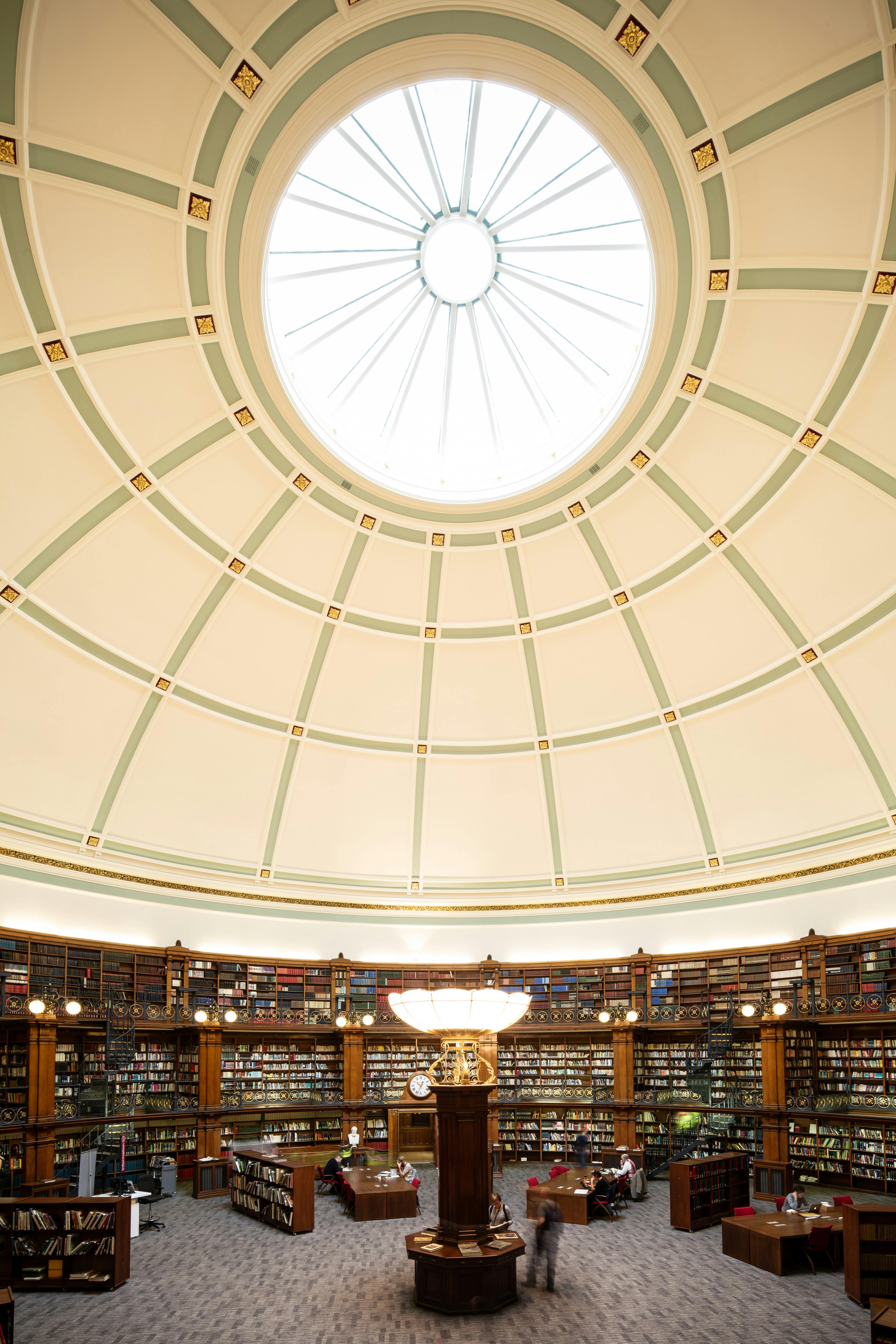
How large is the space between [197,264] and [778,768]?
15623 mm

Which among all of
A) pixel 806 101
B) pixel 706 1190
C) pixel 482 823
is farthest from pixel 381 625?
pixel 706 1190

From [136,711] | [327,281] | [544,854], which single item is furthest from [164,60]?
[544,854]

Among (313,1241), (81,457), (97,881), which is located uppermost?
(81,457)

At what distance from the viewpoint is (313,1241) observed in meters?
13.5

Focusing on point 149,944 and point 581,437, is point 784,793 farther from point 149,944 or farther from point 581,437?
point 149,944

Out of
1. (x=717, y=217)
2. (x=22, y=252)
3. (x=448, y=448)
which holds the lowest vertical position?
(x=22, y=252)

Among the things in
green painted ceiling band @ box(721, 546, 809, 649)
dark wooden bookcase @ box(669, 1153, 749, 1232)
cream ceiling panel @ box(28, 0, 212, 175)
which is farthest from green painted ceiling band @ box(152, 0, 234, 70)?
dark wooden bookcase @ box(669, 1153, 749, 1232)

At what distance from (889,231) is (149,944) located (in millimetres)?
19504

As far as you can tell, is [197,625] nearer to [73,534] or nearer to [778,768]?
[73,534]

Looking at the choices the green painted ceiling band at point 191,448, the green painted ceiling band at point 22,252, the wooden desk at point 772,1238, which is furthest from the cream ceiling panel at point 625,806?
the green painted ceiling band at point 22,252

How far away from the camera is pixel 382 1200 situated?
48.2ft

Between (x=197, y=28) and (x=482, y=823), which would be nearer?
(x=197, y=28)

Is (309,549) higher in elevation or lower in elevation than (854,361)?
lower

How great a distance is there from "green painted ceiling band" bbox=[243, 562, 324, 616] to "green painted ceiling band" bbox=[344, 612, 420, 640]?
0.76 metres
